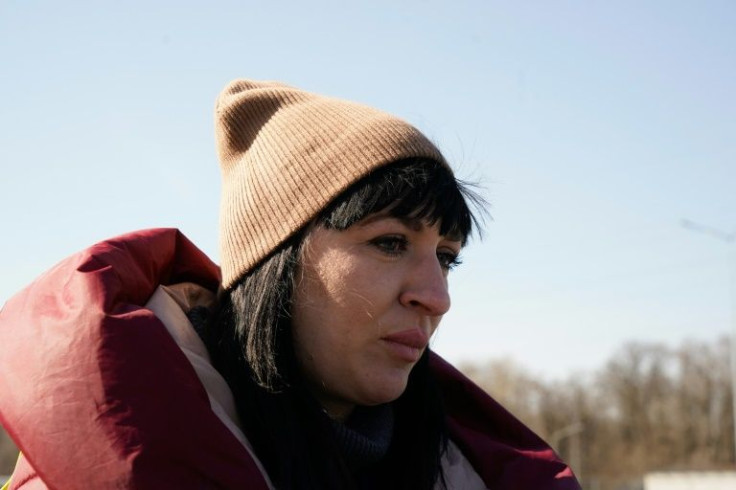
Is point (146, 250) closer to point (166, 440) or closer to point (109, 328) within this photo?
point (109, 328)

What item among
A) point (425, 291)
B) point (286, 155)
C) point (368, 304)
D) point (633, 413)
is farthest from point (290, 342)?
point (633, 413)

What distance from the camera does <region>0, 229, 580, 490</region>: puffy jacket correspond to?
1.76 m

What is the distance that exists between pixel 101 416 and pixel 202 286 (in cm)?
88

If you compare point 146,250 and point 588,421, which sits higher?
Result: point 146,250

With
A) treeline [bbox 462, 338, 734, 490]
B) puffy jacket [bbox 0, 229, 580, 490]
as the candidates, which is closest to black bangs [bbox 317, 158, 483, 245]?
puffy jacket [bbox 0, 229, 580, 490]

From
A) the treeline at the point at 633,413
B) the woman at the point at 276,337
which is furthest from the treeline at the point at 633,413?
the woman at the point at 276,337

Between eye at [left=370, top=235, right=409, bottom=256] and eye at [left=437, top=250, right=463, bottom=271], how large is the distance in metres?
0.17

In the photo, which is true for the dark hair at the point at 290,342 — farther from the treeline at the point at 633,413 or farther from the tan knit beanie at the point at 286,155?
the treeline at the point at 633,413

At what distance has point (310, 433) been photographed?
7.32ft

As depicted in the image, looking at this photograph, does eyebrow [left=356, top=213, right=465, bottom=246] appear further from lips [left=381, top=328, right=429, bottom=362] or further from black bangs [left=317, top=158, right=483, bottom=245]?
lips [left=381, top=328, right=429, bottom=362]

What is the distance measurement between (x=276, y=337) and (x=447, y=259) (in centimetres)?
49

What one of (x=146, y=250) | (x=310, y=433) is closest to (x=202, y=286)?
(x=146, y=250)

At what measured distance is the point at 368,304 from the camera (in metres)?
2.18

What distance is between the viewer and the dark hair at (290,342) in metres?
2.16
